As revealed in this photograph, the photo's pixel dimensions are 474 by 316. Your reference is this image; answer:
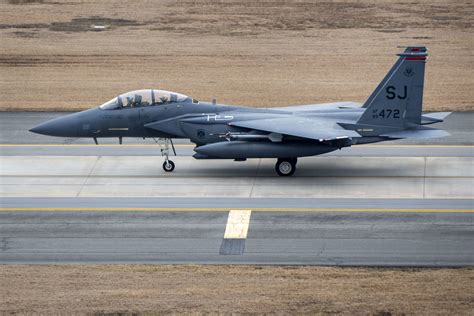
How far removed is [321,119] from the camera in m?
33.2

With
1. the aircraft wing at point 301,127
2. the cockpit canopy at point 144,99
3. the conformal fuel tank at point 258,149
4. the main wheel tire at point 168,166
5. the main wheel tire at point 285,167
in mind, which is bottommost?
the main wheel tire at point 168,166

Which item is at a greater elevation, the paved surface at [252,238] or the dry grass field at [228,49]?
the dry grass field at [228,49]

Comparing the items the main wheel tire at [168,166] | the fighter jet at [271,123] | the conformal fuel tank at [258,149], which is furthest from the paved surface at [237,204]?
the main wheel tire at [168,166]

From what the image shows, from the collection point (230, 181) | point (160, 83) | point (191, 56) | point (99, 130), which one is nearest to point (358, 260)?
point (230, 181)

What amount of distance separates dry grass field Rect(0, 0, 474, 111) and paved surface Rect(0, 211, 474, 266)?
1510 cm

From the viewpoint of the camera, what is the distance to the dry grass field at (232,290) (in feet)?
73.7

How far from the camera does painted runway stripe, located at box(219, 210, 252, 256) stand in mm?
Answer: 26583

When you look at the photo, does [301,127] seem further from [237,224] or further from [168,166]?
[237,224]

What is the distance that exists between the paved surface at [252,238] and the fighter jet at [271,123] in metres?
3.29

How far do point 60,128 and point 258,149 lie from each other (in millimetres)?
6438

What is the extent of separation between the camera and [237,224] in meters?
28.6

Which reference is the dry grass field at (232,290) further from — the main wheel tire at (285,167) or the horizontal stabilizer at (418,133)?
the main wheel tire at (285,167)

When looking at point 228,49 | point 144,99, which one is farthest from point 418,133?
point 228,49

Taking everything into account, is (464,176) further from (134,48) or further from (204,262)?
(134,48)
